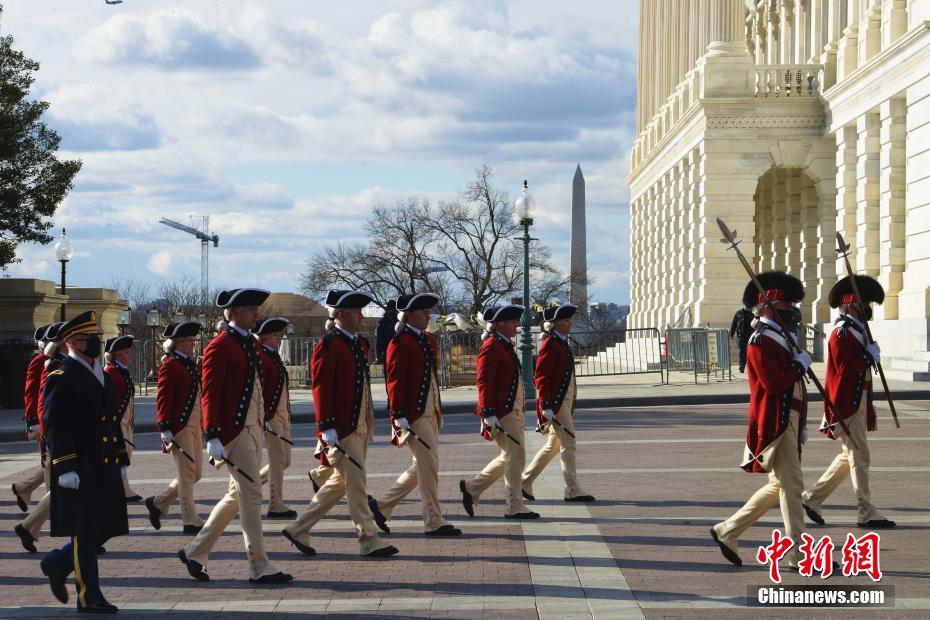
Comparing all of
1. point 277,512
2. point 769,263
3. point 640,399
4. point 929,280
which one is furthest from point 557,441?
point 769,263

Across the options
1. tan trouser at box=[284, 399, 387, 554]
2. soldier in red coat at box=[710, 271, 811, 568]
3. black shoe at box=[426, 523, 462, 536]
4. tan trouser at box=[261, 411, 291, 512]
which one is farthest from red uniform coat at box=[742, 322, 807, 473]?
tan trouser at box=[261, 411, 291, 512]

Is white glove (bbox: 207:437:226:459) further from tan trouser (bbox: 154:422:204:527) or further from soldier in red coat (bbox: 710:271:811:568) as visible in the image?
soldier in red coat (bbox: 710:271:811:568)

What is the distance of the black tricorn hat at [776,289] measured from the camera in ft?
30.7

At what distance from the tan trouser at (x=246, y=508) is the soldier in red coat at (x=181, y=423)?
8.20 feet

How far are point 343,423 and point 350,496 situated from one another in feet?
1.82

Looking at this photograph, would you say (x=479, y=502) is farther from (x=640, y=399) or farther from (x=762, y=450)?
(x=640, y=399)

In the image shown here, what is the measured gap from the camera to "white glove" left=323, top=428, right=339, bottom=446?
32.3ft

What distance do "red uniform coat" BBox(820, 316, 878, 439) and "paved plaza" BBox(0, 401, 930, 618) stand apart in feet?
3.04

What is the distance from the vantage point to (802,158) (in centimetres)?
3797

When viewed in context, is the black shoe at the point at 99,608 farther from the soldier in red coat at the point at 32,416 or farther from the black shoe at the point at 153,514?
the soldier in red coat at the point at 32,416

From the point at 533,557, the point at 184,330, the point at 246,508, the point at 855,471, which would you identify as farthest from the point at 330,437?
the point at 855,471

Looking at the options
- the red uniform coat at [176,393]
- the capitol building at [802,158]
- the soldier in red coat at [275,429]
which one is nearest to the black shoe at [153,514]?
the red uniform coat at [176,393]

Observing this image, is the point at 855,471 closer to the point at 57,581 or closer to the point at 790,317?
the point at 790,317

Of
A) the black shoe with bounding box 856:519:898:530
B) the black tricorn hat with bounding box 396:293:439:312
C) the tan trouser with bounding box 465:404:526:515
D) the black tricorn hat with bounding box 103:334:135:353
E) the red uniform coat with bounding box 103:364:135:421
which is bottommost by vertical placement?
the black shoe with bounding box 856:519:898:530
